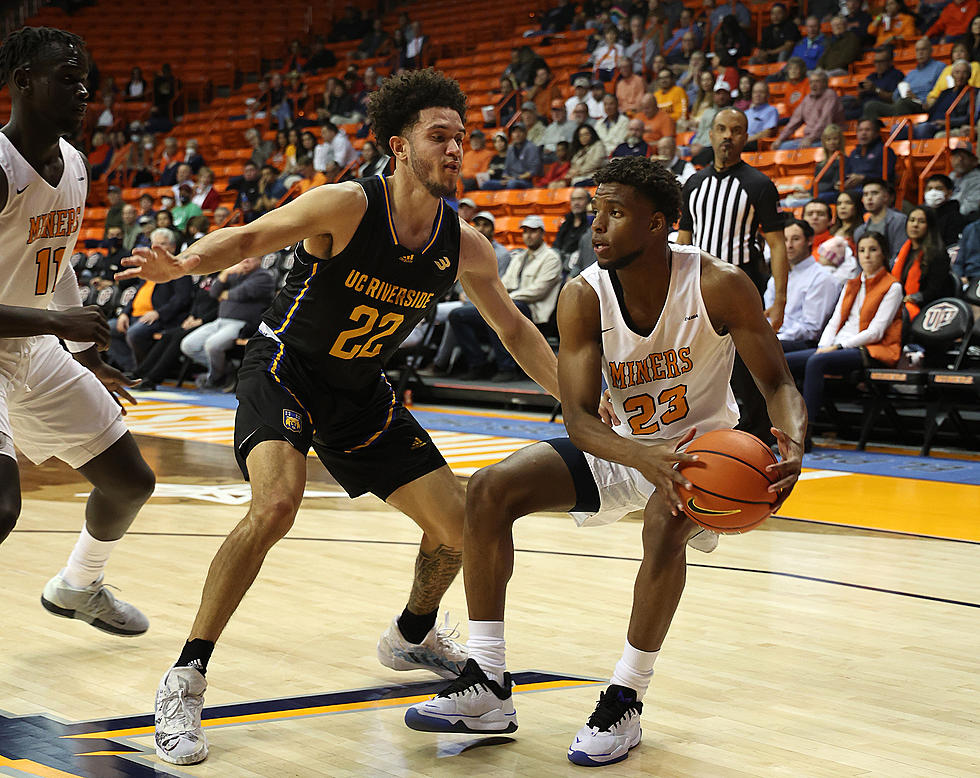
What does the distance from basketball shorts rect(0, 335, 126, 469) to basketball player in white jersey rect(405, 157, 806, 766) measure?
4.67 feet

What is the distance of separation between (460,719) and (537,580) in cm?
193

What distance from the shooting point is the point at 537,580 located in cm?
509

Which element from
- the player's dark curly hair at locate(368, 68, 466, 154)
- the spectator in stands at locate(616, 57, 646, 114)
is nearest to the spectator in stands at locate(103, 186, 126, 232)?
the spectator in stands at locate(616, 57, 646, 114)

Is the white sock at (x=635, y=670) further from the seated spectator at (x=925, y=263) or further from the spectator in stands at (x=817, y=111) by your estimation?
the spectator in stands at (x=817, y=111)

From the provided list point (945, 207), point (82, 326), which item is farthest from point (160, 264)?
point (945, 207)

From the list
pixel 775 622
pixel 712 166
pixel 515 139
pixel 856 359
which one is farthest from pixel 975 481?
pixel 515 139

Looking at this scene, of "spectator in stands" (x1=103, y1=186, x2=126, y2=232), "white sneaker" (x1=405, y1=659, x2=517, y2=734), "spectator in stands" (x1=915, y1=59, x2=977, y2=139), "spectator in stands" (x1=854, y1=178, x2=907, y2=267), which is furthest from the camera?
"spectator in stands" (x1=103, y1=186, x2=126, y2=232)

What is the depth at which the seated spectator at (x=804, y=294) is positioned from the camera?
9383 mm

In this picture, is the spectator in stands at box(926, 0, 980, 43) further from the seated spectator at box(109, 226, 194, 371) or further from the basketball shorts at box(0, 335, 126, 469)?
the basketball shorts at box(0, 335, 126, 469)

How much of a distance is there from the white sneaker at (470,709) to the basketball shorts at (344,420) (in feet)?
2.46

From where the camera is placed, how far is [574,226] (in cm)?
1232

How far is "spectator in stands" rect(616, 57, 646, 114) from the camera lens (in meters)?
15.1

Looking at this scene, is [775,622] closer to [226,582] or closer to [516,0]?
[226,582]

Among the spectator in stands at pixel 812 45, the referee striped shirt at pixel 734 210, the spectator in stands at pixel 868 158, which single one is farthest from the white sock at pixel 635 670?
the spectator in stands at pixel 812 45
